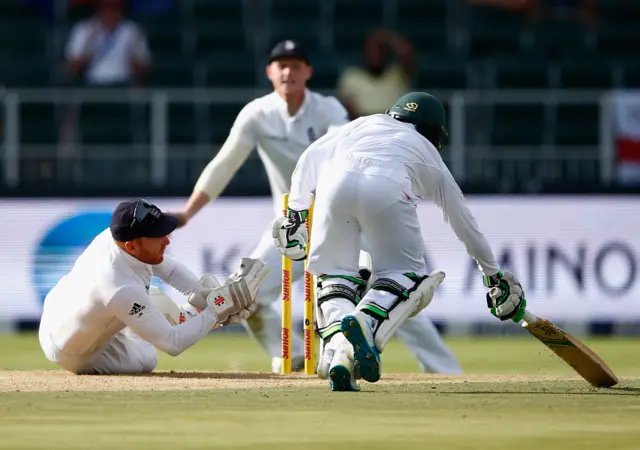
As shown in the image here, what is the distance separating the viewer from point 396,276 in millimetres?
7355

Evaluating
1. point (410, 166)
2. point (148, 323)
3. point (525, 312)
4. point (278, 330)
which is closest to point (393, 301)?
point (410, 166)

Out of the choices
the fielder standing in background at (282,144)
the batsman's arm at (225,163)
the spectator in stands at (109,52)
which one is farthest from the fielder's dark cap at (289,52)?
the spectator in stands at (109,52)

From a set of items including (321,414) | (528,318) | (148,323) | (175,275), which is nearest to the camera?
(321,414)

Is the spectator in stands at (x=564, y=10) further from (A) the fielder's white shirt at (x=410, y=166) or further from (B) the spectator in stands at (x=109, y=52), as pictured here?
(A) the fielder's white shirt at (x=410, y=166)

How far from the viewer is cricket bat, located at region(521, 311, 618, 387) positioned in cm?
775

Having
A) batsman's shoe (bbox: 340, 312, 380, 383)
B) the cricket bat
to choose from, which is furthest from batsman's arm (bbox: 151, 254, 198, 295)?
the cricket bat

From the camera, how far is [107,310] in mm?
7699

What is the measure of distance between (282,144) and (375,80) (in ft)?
16.0

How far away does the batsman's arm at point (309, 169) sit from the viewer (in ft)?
25.4

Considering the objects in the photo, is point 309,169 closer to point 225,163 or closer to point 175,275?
point 175,275

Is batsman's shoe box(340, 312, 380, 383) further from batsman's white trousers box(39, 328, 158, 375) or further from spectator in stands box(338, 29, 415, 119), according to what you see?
spectator in stands box(338, 29, 415, 119)

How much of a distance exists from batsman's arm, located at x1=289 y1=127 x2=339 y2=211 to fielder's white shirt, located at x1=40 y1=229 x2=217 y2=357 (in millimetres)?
818

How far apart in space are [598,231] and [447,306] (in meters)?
1.57

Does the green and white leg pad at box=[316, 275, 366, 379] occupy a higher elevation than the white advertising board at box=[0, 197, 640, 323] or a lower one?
higher
